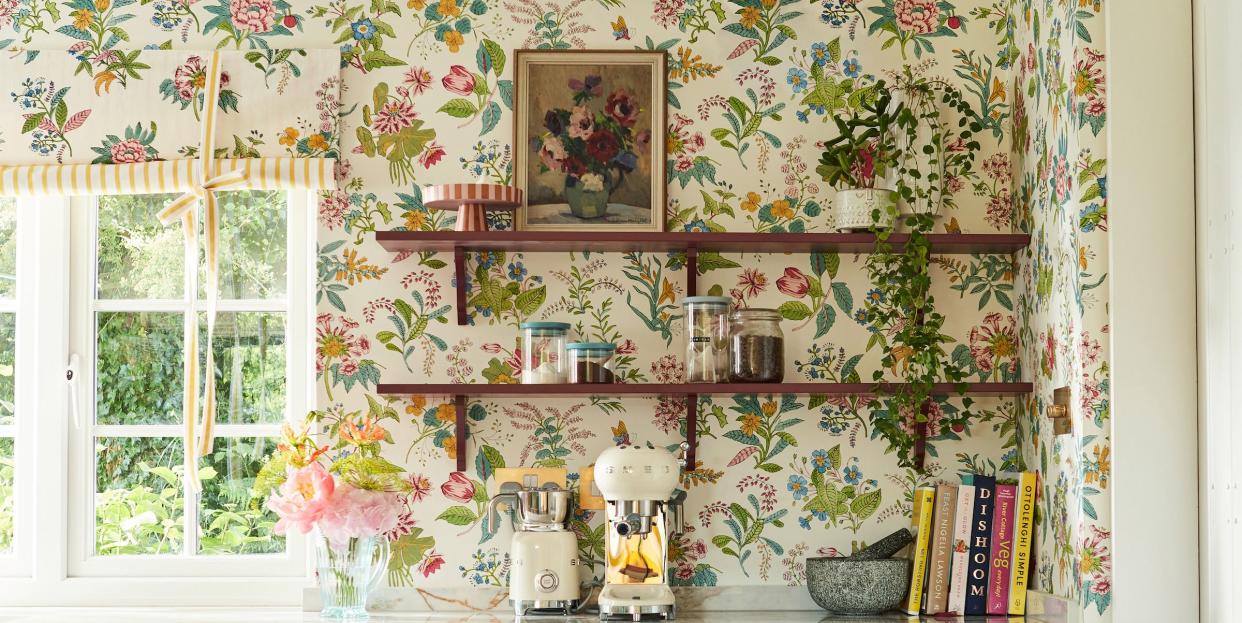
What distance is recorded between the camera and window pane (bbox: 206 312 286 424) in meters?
2.84

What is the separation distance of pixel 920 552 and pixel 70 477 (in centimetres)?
196

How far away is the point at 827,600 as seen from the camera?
2.55m

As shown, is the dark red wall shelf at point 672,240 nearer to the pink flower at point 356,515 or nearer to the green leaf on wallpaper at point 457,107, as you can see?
the green leaf on wallpaper at point 457,107

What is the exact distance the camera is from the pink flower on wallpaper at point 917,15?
2.82m

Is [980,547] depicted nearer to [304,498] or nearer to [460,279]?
[460,279]

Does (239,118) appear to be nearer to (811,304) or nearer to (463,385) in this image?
Answer: (463,385)

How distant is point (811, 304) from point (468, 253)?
0.81 m

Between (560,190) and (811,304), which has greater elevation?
(560,190)

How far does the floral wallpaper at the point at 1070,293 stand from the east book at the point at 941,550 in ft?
0.64

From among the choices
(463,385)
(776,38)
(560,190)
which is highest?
(776,38)

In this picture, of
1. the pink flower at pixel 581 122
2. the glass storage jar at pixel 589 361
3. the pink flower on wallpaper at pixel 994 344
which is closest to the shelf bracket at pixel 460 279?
the glass storage jar at pixel 589 361

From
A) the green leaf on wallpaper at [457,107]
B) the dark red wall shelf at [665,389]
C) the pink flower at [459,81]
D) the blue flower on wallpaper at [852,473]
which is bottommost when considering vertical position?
the blue flower on wallpaper at [852,473]

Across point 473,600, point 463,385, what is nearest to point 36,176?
point 463,385

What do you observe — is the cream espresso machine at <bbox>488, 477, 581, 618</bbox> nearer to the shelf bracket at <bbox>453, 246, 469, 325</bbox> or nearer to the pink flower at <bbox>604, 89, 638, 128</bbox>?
the shelf bracket at <bbox>453, 246, 469, 325</bbox>
